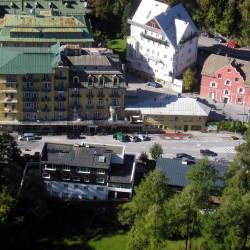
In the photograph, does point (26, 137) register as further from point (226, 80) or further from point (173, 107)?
point (226, 80)

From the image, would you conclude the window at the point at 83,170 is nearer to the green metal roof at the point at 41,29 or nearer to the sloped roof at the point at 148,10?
the green metal roof at the point at 41,29

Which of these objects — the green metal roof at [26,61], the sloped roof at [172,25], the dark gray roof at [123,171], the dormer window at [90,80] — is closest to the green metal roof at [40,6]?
the sloped roof at [172,25]

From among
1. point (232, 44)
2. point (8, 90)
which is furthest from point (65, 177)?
point (232, 44)

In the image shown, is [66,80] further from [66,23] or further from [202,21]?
[202,21]

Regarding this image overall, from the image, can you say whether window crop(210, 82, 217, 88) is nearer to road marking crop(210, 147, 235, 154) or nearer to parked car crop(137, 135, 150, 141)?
road marking crop(210, 147, 235, 154)

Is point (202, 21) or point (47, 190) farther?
point (202, 21)

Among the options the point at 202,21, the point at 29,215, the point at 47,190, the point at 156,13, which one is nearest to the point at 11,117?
the point at 47,190
